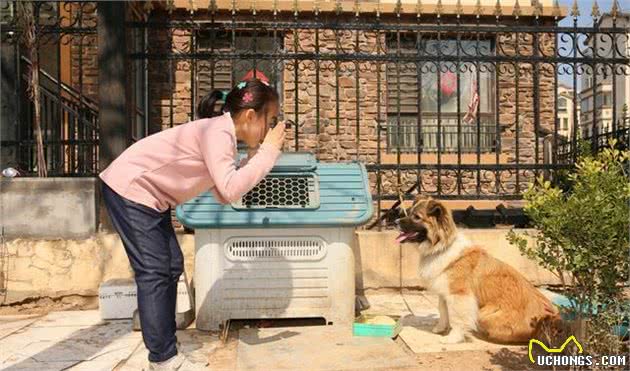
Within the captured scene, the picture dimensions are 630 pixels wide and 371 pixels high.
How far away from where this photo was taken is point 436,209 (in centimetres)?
404

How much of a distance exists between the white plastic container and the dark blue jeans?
1.20 metres

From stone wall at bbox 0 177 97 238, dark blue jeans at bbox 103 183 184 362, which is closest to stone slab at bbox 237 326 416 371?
dark blue jeans at bbox 103 183 184 362

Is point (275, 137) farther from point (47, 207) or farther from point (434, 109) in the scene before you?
point (434, 109)

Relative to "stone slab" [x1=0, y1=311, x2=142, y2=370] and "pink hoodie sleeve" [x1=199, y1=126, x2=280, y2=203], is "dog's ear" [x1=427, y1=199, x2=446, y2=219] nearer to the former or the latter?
"pink hoodie sleeve" [x1=199, y1=126, x2=280, y2=203]

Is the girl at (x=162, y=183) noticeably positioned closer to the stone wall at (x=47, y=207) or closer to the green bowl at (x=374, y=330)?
the green bowl at (x=374, y=330)

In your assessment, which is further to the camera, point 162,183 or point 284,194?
point 284,194

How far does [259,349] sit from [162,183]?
155 cm

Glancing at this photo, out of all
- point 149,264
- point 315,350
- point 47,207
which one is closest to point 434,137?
point 47,207

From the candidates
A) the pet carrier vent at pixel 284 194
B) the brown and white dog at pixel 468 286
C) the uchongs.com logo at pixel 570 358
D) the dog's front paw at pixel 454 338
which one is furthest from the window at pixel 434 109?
the uchongs.com logo at pixel 570 358

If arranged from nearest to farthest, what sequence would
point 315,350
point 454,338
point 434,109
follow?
point 315,350 < point 454,338 < point 434,109

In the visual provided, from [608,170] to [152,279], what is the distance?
2654mm

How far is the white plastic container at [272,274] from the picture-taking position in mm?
4270

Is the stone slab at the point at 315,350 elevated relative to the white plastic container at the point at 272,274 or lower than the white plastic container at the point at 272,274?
lower

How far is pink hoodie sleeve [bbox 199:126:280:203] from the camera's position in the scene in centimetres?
277
